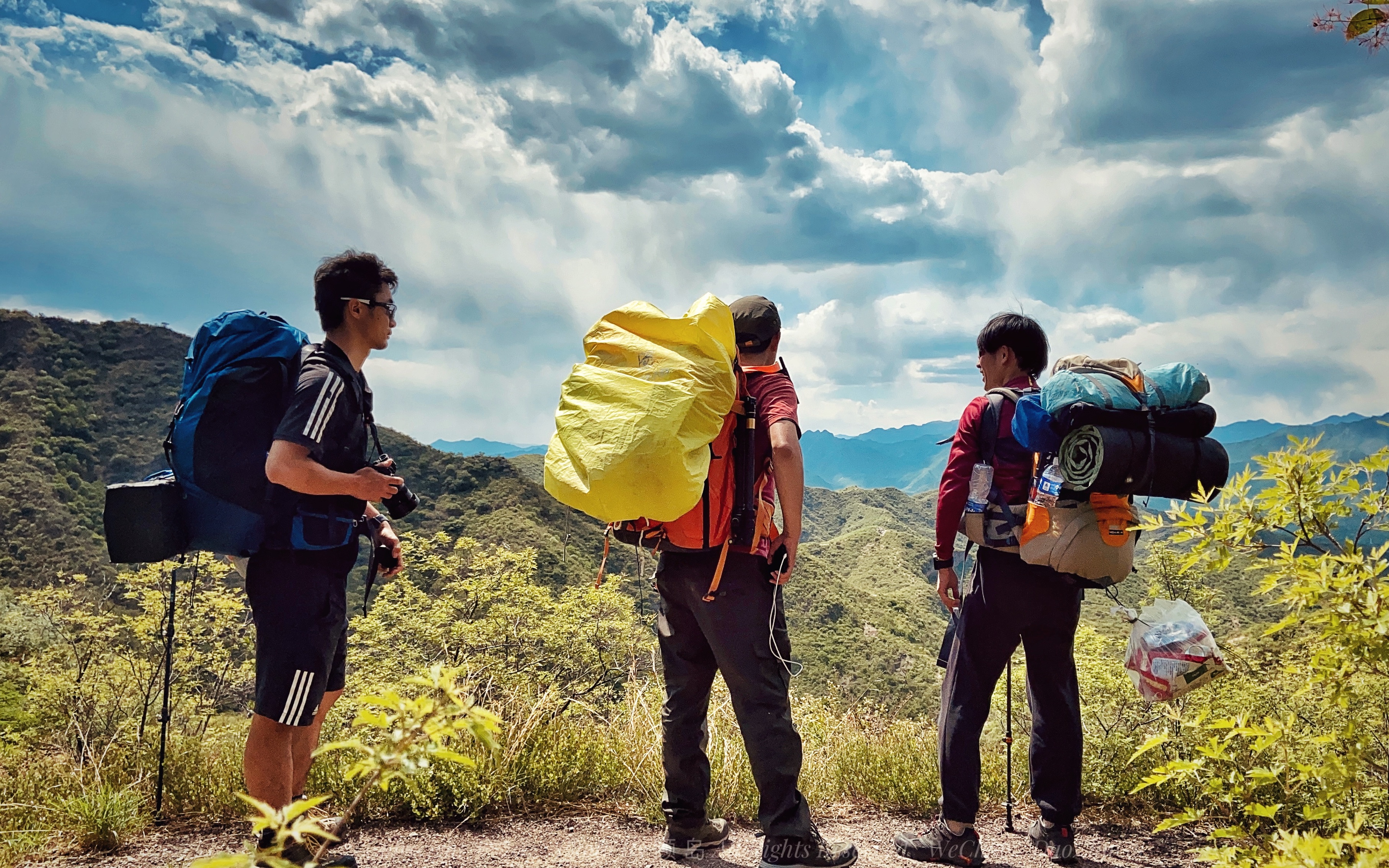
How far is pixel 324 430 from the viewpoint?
2779mm

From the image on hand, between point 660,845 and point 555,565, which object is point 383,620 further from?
point 555,565

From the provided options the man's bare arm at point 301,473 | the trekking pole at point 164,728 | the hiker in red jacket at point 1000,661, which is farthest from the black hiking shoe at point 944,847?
the trekking pole at point 164,728

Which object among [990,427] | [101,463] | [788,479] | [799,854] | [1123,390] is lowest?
[799,854]

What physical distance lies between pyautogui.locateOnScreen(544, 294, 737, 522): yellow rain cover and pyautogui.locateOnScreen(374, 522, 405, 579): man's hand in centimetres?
90

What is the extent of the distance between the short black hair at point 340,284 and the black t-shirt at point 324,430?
0.40 feet

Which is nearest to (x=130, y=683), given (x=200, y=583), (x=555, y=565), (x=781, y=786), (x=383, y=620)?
(x=200, y=583)

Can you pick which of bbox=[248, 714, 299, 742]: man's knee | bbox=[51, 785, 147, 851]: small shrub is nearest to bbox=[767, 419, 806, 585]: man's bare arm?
bbox=[248, 714, 299, 742]: man's knee

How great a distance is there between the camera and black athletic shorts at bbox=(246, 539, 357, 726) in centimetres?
271

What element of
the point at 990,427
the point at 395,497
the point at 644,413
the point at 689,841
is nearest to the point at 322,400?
the point at 395,497

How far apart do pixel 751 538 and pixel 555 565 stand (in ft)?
125

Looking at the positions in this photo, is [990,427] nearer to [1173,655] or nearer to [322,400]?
[1173,655]

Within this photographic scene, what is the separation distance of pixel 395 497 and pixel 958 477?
7.71 feet

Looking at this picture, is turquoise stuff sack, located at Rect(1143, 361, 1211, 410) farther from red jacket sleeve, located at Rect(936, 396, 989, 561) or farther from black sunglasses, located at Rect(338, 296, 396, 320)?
black sunglasses, located at Rect(338, 296, 396, 320)

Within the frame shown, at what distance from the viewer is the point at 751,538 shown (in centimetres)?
296
